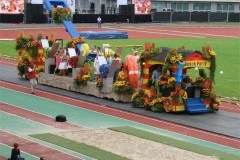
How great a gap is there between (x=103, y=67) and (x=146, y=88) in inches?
102

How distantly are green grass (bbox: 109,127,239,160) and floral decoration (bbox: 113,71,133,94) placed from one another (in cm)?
511

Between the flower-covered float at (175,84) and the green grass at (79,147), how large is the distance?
5630mm

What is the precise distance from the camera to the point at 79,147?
17.2m

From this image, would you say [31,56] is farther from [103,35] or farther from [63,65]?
[103,35]

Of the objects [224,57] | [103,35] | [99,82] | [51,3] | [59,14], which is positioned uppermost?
[51,3]

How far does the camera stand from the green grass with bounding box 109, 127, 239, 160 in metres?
16.8

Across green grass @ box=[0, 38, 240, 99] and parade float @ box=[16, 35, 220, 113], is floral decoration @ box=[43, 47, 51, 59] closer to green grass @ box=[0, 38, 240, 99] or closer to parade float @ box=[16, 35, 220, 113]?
parade float @ box=[16, 35, 220, 113]

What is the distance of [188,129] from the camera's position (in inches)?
795

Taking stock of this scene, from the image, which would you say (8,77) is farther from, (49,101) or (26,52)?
(49,101)

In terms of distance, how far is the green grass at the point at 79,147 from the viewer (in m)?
16.3

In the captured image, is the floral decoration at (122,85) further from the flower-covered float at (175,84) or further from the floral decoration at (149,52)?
the floral decoration at (149,52)

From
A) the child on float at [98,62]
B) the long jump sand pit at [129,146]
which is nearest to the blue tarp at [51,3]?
the child on float at [98,62]

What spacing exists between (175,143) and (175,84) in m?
5.11

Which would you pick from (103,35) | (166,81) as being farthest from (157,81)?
(103,35)
